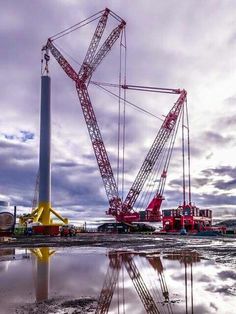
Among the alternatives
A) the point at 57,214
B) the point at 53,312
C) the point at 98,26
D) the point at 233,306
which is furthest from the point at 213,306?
the point at 98,26

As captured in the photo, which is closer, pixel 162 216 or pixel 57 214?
pixel 57 214

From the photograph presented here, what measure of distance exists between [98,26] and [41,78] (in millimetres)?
19633

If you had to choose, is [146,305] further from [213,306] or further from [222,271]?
[222,271]

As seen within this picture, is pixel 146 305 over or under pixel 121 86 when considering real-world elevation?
under

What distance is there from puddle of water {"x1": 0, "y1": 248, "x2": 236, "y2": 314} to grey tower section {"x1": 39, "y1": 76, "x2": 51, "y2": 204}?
50.5 meters

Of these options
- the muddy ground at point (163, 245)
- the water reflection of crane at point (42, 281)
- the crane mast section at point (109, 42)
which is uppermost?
the crane mast section at point (109, 42)

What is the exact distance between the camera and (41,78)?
72.6 meters

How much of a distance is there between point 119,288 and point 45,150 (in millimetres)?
58259

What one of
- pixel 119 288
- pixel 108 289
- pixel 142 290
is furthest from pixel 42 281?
pixel 142 290

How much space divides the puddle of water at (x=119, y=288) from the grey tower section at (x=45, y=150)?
50454mm

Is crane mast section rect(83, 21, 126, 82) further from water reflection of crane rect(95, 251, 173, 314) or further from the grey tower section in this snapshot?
water reflection of crane rect(95, 251, 173, 314)

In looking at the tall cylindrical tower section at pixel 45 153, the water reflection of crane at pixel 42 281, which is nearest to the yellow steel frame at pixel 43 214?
the tall cylindrical tower section at pixel 45 153

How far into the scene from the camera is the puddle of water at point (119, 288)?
30.8 ft

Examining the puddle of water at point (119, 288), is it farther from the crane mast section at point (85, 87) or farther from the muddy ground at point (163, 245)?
the crane mast section at point (85, 87)
